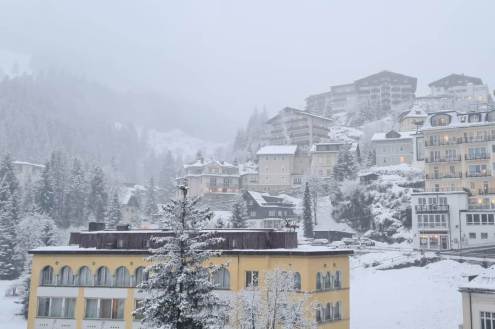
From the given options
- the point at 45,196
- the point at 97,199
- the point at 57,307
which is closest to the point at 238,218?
the point at 97,199

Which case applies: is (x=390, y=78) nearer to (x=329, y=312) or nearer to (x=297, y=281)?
(x=329, y=312)

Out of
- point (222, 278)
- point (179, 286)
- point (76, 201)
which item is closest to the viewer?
point (179, 286)

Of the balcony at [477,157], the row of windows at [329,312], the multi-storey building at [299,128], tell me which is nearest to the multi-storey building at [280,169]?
the multi-storey building at [299,128]

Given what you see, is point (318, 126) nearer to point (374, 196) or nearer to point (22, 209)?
point (374, 196)

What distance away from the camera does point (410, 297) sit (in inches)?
2450

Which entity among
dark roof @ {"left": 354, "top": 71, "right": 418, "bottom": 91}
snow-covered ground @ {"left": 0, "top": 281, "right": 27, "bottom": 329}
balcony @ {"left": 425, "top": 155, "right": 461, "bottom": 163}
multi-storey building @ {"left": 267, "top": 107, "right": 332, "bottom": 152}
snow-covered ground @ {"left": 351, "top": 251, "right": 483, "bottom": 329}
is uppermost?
dark roof @ {"left": 354, "top": 71, "right": 418, "bottom": 91}

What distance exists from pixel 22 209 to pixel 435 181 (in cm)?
8721

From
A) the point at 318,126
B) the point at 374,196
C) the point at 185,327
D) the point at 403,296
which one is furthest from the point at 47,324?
the point at 318,126

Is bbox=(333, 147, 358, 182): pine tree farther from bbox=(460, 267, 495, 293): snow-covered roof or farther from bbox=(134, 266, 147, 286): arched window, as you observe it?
bbox=(460, 267, 495, 293): snow-covered roof

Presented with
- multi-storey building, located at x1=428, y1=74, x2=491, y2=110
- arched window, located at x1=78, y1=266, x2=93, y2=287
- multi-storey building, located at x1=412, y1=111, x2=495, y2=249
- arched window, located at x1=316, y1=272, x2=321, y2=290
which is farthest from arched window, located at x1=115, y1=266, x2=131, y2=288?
multi-storey building, located at x1=428, y1=74, x2=491, y2=110

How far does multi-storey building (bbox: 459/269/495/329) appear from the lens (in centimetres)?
3522

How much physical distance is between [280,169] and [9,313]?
85.0 m

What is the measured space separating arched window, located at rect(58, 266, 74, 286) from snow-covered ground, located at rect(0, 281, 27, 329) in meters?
22.8

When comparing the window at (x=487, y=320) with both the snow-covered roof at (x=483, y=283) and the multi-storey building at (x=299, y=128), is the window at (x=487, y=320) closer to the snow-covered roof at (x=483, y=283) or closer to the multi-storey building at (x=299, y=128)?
the snow-covered roof at (x=483, y=283)
